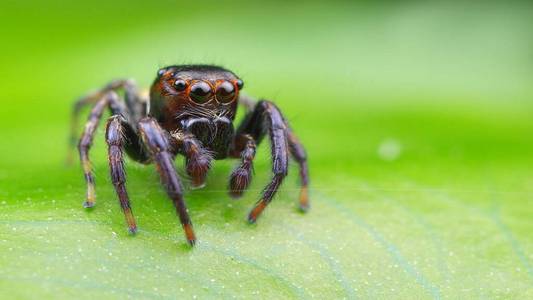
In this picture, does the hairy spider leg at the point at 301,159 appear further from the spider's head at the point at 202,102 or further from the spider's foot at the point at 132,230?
the spider's foot at the point at 132,230

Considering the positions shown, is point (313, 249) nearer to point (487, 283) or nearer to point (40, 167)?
point (487, 283)

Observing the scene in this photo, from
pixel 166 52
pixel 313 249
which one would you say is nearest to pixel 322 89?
pixel 166 52

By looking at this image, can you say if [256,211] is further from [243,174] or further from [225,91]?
[225,91]

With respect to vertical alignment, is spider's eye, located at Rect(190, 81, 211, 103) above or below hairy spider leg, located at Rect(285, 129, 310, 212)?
above

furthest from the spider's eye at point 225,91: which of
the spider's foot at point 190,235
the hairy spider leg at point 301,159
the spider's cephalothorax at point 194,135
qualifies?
the spider's foot at point 190,235

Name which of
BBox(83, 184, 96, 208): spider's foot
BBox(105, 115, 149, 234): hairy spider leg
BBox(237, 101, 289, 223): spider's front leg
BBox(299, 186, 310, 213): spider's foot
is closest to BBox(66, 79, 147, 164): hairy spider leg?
BBox(105, 115, 149, 234): hairy spider leg

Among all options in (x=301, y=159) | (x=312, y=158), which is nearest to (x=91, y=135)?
(x=301, y=159)

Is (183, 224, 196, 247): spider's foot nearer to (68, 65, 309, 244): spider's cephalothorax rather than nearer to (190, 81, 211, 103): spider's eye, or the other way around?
(68, 65, 309, 244): spider's cephalothorax
